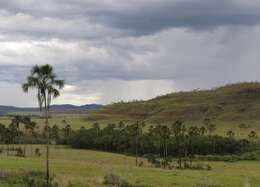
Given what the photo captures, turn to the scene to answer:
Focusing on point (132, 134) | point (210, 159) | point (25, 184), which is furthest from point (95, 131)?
point (25, 184)

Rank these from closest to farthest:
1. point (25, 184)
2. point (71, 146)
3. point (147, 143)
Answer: point (25, 184) → point (147, 143) → point (71, 146)

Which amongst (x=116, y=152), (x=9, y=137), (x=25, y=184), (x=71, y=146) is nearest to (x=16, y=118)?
(x=9, y=137)

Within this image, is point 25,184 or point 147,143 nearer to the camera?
point 25,184

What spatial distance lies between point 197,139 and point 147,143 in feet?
55.7

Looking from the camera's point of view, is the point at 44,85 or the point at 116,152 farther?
the point at 116,152

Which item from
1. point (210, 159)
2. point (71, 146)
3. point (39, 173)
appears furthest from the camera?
point (71, 146)

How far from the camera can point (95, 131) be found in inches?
7844

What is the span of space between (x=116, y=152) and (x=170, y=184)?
123 m

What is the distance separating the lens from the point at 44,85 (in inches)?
2318

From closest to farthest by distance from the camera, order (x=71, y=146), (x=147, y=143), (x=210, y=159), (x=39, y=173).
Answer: (x=39, y=173)
(x=210, y=159)
(x=147, y=143)
(x=71, y=146)

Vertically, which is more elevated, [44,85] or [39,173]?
[44,85]

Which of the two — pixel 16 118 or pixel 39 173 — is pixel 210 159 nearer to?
pixel 16 118

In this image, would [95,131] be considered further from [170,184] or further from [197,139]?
[170,184]

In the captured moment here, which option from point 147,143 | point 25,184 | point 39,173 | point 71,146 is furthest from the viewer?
point 71,146
